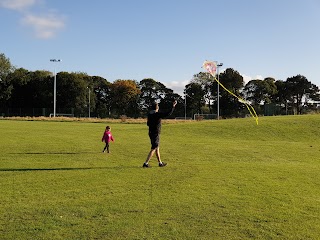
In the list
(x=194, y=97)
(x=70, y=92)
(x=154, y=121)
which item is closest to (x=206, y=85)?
(x=194, y=97)

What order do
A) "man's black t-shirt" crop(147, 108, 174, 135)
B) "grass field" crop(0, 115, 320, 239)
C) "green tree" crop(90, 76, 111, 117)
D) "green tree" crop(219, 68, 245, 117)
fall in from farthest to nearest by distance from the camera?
"green tree" crop(90, 76, 111, 117)
"green tree" crop(219, 68, 245, 117)
"man's black t-shirt" crop(147, 108, 174, 135)
"grass field" crop(0, 115, 320, 239)

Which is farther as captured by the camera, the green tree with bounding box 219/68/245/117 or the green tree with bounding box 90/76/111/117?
the green tree with bounding box 90/76/111/117

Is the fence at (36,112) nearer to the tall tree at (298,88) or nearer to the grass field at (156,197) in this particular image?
the tall tree at (298,88)

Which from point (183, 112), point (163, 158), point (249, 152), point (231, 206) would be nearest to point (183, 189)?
point (231, 206)

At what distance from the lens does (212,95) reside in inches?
4262

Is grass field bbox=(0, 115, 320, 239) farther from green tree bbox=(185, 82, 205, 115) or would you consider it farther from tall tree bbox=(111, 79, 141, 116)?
tall tree bbox=(111, 79, 141, 116)

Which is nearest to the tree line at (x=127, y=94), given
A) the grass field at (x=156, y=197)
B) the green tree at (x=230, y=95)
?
the green tree at (x=230, y=95)

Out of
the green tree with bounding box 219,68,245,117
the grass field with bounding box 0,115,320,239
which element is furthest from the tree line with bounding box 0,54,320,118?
the grass field with bounding box 0,115,320,239

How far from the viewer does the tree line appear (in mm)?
103938

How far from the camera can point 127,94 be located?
4574 inches

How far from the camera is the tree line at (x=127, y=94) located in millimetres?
103938

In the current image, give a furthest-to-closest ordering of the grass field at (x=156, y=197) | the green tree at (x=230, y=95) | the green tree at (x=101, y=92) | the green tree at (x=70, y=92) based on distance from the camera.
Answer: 1. the green tree at (x=101, y=92)
2. the green tree at (x=70, y=92)
3. the green tree at (x=230, y=95)
4. the grass field at (x=156, y=197)

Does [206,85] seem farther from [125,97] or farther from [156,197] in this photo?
[156,197]

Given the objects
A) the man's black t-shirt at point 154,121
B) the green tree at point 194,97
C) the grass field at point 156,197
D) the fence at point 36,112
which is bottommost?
the grass field at point 156,197
